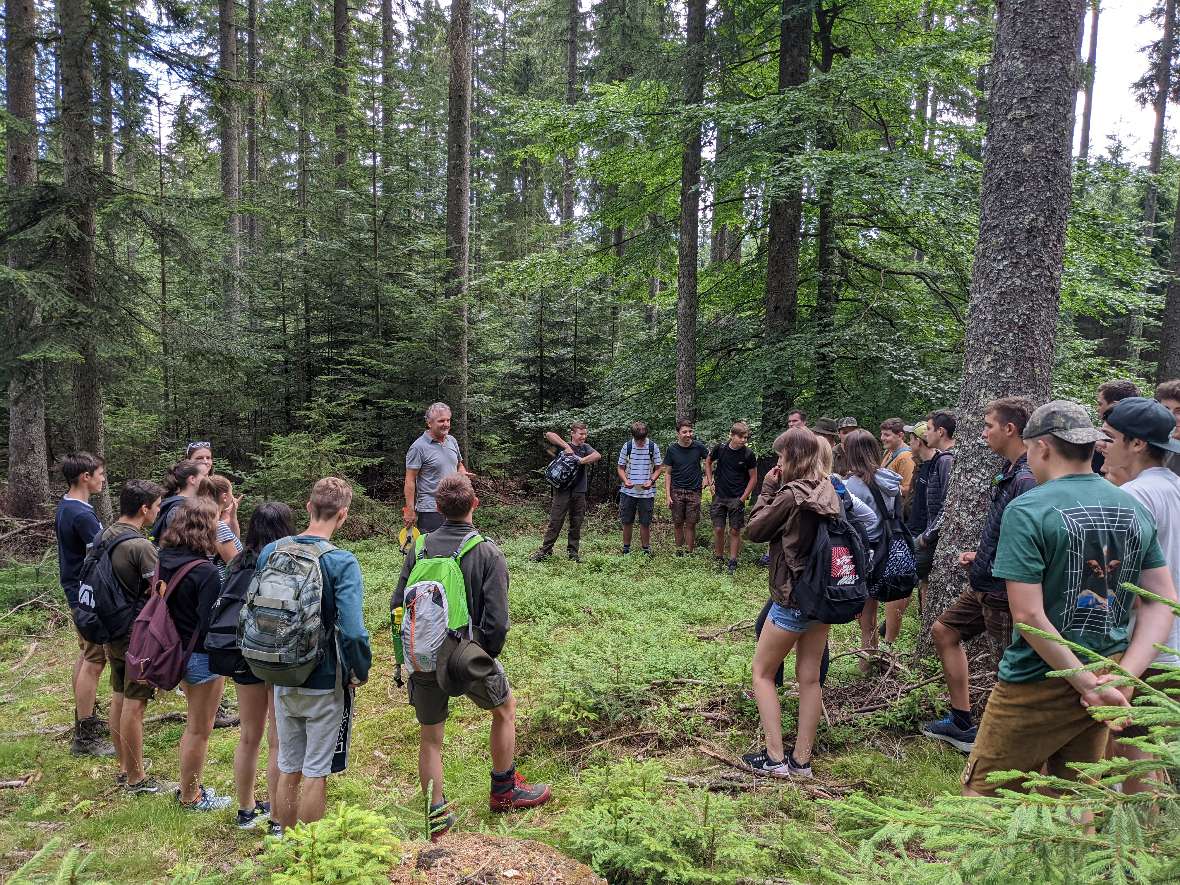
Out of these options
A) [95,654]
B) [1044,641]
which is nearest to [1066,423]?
[1044,641]

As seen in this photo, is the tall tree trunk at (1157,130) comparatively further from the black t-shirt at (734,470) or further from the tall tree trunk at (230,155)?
the tall tree trunk at (230,155)

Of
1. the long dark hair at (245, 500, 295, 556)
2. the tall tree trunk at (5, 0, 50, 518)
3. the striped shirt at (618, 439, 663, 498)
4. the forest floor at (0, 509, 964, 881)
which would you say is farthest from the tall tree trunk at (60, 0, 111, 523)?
the striped shirt at (618, 439, 663, 498)

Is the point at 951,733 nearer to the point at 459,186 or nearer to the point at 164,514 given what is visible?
the point at 164,514

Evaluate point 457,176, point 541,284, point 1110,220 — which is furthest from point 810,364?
point 457,176

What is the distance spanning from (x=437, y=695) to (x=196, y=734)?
1754mm

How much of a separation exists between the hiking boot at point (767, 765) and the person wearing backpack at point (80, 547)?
15.7ft

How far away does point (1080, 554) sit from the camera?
102 inches

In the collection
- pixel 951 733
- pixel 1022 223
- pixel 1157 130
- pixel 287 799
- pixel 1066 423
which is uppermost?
pixel 1157 130

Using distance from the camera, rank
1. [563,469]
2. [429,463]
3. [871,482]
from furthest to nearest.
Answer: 1. [563,469]
2. [429,463]
3. [871,482]

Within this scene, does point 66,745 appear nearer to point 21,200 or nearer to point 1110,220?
point 21,200

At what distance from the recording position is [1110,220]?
29.1 ft

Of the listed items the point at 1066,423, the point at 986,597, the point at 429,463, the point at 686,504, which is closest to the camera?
the point at 1066,423

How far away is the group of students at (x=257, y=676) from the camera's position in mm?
3459

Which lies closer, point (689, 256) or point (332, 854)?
point (332, 854)
